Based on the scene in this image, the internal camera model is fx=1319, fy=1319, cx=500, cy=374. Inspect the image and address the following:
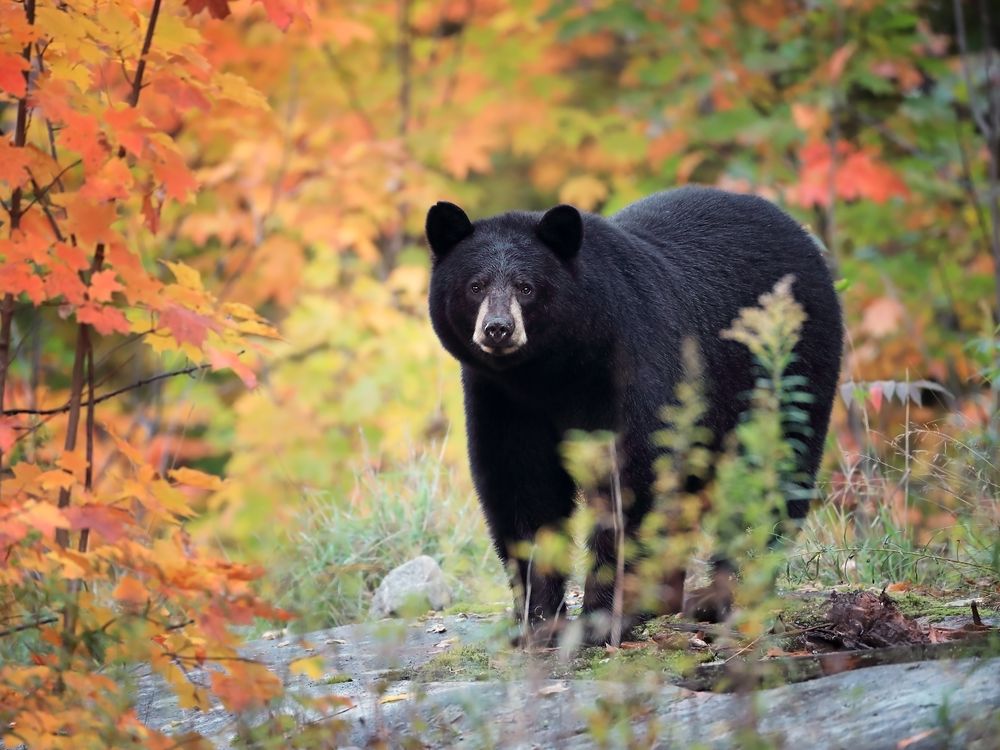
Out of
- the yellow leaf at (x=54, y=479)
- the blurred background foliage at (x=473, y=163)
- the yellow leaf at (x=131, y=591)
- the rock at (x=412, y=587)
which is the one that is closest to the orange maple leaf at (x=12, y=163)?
the yellow leaf at (x=54, y=479)

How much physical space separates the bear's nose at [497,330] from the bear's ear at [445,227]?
56 cm

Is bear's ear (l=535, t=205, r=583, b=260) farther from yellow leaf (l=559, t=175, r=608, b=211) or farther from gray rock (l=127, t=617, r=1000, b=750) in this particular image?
yellow leaf (l=559, t=175, r=608, b=211)

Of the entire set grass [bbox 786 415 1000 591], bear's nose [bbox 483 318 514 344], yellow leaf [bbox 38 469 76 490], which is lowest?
grass [bbox 786 415 1000 591]

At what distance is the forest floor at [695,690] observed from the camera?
9.71ft

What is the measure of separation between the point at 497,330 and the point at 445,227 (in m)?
0.66

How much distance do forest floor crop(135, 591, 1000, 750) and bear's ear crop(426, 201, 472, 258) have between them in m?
1.54

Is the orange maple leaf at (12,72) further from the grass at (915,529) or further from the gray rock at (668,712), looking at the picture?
the grass at (915,529)

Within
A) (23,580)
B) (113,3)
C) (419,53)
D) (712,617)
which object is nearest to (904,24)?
(419,53)

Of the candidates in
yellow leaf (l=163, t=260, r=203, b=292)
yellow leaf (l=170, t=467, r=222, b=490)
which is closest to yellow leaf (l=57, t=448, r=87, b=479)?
yellow leaf (l=170, t=467, r=222, b=490)

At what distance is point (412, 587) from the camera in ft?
18.7

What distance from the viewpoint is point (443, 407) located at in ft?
30.9

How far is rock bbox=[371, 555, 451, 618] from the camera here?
5660 millimetres

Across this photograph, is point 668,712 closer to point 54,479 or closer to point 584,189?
point 54,479

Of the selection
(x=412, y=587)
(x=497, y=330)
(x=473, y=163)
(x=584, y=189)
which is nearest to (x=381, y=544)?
(x=412, y=587)
